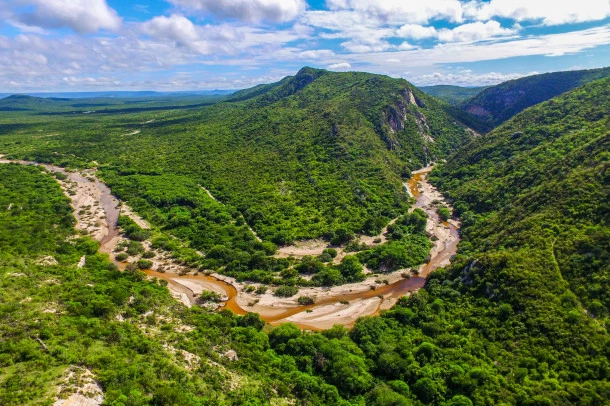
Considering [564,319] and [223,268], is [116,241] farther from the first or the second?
[564,319]

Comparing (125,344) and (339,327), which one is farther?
(339,327)

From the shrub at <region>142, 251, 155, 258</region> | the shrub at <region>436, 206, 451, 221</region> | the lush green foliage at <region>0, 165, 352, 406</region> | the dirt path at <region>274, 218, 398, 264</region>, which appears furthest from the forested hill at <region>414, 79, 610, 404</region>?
the shrub at <region>142, 251, 155, 258</region>

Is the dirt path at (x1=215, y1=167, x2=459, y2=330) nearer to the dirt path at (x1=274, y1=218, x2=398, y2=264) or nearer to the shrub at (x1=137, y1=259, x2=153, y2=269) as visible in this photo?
the dirt path at (x1=274, y1=218, x2=398, y2=264)

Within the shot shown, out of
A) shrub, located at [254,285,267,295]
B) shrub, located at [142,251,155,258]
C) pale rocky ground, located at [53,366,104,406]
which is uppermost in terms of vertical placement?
pale rocky ground, located at [53,366,104,406]

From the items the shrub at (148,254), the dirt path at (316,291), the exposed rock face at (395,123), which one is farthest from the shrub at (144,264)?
the exposed rock face at (395,123)

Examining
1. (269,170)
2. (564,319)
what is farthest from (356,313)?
(269,170)

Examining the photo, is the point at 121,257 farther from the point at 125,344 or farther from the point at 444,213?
the point at 444,213

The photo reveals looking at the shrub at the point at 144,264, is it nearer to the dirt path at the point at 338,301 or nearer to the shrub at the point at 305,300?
the dirt path at the point at 338,301

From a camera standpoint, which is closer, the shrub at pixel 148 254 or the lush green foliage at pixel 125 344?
the lush green foliage at pixel 125 344

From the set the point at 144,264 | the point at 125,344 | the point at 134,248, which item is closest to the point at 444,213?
the point at 144,264

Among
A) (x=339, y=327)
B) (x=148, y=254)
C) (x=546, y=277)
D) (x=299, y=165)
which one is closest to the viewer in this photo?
(x=546, y=277)

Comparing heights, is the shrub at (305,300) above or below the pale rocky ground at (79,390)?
below

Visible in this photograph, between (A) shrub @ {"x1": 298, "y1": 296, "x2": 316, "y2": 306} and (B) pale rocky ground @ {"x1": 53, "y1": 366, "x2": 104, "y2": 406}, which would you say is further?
(A) shrub @ {"x1": 298, "y1": 296, "x2": 316, "y2": 306}
